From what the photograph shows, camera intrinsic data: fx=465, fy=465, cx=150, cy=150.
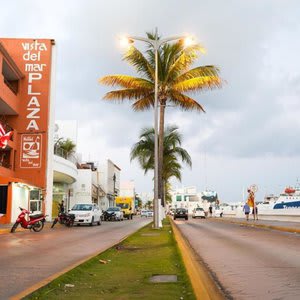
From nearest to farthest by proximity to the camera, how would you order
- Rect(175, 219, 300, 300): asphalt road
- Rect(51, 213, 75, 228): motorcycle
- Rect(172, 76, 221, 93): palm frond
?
Rect(175, 219, 300, 300): asphalt road, Rect(172, 76, 221, 93): palm frond, Rect(51, 213, 75, 228): motorcycle

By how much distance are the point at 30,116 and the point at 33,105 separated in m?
0.98

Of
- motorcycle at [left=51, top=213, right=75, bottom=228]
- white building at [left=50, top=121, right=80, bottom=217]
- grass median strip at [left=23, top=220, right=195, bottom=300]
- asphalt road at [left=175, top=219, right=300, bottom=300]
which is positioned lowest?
asphalt road at [left=175, top=219, right=300, bottom=300]

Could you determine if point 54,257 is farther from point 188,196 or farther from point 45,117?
point 188,196

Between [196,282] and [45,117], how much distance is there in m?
33.6

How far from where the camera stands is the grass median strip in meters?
6.18

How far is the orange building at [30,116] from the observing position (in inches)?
1471

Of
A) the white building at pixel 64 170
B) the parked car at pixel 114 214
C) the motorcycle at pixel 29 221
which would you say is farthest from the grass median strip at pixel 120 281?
the parked car at pixel 114 214

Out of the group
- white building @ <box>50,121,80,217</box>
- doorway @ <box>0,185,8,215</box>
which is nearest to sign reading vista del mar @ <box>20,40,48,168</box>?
white building @ <box>50,121,80,217</box>

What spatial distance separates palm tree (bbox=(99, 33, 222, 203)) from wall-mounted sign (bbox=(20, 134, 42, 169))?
1131cm

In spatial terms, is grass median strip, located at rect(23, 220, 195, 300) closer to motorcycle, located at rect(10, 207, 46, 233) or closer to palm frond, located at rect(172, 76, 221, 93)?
motorcycle, located at rect(10, 207, 46, 233)

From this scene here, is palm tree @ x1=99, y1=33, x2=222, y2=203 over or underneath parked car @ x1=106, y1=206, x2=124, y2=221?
over

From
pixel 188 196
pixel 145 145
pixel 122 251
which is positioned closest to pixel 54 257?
pixel 122 251

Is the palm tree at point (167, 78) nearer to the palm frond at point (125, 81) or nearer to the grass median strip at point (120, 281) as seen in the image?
the palm frond at point (125, 81)

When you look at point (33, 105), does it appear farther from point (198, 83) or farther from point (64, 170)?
point (198, 83)
